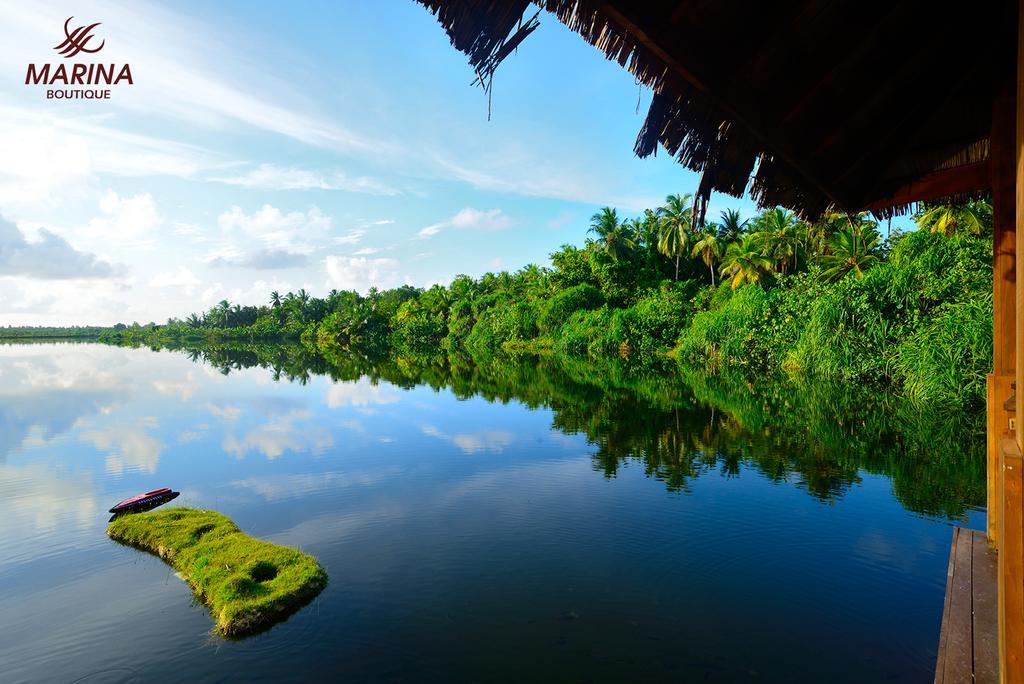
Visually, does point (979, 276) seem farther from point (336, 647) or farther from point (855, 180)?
point (336, 647)

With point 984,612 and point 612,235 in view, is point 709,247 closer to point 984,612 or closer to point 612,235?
point 612,235

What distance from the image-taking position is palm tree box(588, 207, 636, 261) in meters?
47.4

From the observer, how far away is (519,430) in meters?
15.8

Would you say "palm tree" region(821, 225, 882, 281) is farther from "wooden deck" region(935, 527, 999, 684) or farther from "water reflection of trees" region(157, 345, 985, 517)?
"wooden deck" region(935, 527, 999, 684)

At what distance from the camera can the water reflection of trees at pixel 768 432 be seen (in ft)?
33.7

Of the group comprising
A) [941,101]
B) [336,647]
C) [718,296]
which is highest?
[718,296]

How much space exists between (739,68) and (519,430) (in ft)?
44.4

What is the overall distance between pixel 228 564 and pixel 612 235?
43886 mm

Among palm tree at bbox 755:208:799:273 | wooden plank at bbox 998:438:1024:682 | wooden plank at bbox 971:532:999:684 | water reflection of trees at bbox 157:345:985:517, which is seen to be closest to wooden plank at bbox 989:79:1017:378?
wooden plank at bbox 971:532:999:684

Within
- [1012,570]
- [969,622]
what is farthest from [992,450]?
[1012,570]

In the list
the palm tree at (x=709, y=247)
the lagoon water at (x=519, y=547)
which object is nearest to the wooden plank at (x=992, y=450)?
the lagoon water at (x=519, y=547)

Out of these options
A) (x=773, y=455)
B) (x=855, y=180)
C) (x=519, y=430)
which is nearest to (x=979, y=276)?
(x=773, y=455)

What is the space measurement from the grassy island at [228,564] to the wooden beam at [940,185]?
7.15m

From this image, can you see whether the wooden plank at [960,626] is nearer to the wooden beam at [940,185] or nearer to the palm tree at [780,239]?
the wooden beam at [940,185]
